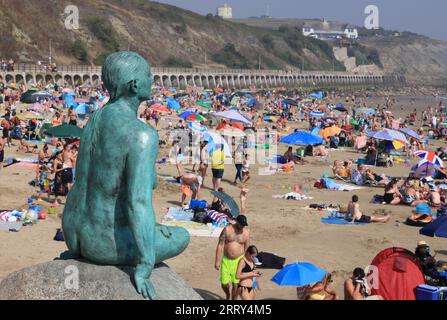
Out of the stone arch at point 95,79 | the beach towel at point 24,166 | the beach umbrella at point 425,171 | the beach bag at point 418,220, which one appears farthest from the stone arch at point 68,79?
the beach bag at point 418,220

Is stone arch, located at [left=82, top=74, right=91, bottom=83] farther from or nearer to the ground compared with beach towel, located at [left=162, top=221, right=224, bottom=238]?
farther from the ground

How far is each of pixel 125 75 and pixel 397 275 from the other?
17.9 feet

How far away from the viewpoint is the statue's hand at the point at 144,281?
13.1ft

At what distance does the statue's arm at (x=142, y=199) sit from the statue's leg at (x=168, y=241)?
239 mm

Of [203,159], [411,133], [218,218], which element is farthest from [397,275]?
[411,133]

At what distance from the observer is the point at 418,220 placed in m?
14.8

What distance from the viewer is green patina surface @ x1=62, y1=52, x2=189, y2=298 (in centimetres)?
395

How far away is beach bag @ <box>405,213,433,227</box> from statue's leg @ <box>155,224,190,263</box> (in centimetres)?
1125

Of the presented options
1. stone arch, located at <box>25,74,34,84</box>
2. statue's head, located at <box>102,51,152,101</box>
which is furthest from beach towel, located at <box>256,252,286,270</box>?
stone arch, located at <box>25,74,34,84</box>

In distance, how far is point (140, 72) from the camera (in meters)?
4.14

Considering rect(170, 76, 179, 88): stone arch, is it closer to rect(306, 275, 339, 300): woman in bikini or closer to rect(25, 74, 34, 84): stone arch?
rect(25, 74, 34, 84): stone arch

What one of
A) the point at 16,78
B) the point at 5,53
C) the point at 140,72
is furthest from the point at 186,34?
the point at 140,72
